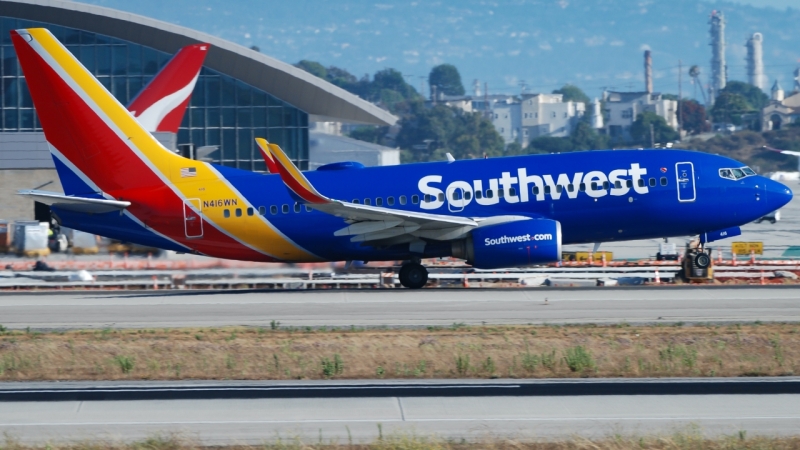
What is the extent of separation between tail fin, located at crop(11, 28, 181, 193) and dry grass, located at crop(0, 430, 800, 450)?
1827 centimetres

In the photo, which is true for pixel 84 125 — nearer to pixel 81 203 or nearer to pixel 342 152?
pixel 81 203

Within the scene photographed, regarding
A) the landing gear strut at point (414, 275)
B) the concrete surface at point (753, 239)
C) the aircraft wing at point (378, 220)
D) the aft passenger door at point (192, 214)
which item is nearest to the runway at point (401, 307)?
the landing gear strut at point (414, 275)

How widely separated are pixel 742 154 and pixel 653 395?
133 metres

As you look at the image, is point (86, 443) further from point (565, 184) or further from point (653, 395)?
point (565, 184)

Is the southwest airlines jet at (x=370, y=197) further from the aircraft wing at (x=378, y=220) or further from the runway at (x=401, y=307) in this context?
the runway at (x=401, y=307)

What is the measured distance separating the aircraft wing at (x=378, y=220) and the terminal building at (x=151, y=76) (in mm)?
27098

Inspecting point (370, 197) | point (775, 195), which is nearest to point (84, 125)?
point (370, 197)

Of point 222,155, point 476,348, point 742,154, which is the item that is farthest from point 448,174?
point 742,154

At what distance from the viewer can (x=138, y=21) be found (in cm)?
5878

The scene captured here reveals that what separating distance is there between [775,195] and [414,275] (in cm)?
1096

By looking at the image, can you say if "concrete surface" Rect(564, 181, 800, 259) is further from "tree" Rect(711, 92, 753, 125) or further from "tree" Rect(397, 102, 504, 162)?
"tree" Rect(711, 92, 753, 125)

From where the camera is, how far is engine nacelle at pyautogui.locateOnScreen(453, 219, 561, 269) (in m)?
29.3

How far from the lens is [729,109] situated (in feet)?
595

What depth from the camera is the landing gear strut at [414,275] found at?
31.8 m
